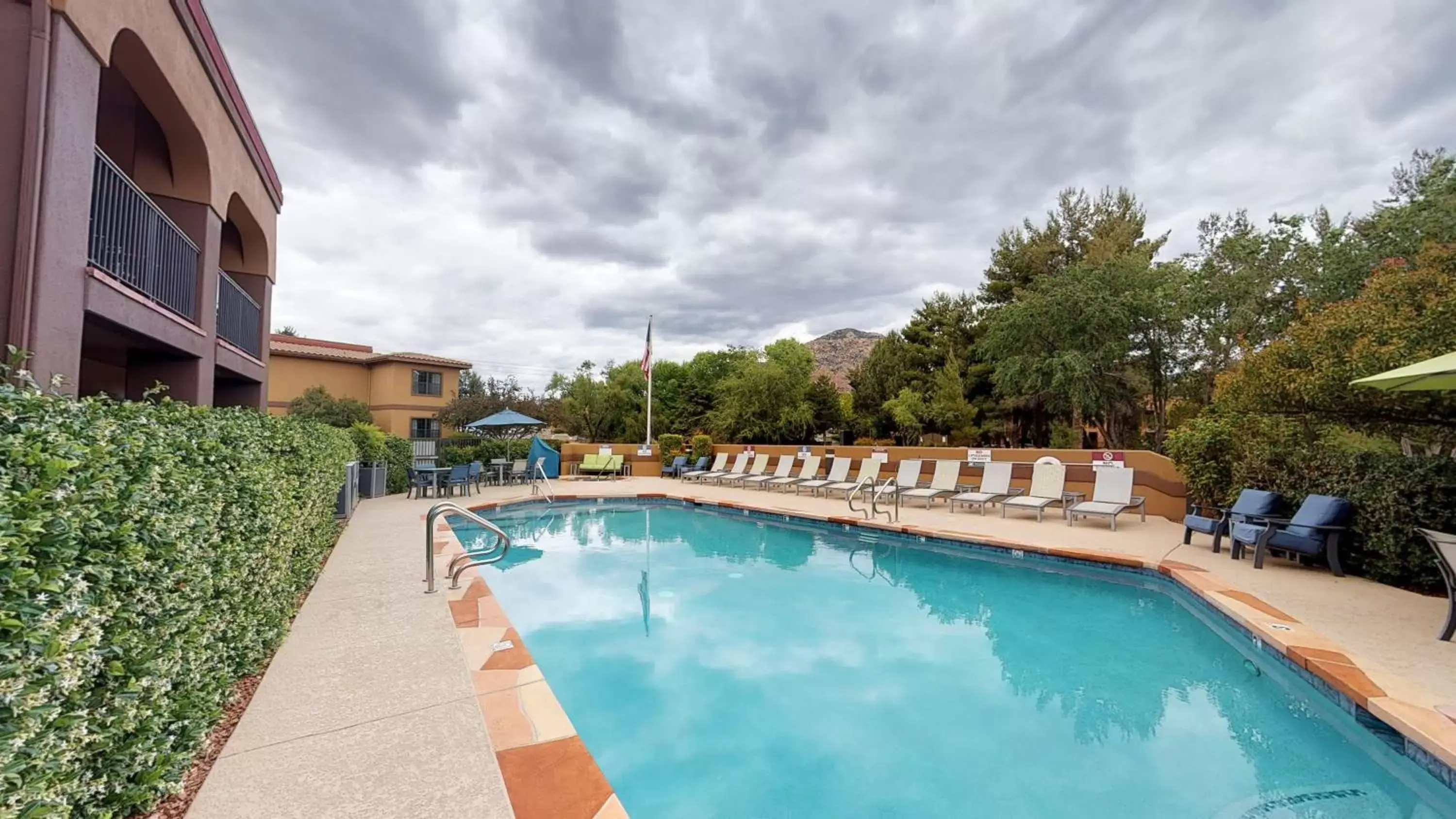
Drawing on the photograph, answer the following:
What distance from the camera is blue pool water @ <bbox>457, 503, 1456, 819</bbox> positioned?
2.97 metres

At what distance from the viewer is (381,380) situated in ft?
87.9

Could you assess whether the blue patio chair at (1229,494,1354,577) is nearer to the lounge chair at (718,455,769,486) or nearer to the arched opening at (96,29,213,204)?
the lounge chair at (718,455,769,486)

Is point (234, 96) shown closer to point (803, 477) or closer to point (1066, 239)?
point (803, 477)

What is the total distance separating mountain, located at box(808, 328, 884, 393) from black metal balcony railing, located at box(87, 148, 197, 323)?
4963cm

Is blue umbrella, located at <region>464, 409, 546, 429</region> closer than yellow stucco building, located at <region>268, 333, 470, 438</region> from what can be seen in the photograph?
Yes

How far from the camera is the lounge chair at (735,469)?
16312mm

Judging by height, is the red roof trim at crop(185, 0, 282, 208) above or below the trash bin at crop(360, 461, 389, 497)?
above

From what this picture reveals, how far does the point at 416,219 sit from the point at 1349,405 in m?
15.2

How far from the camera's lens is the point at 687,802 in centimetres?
296

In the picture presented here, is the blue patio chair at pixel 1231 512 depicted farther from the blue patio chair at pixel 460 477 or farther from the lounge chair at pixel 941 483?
the blue patio chair at pixel 460 477

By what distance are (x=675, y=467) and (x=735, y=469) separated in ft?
7.69

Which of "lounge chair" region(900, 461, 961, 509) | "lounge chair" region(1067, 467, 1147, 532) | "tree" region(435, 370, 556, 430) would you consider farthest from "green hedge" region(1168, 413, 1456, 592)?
"tree" region(435, 370, 556, 430)

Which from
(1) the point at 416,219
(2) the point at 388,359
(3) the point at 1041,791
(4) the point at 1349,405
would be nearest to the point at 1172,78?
(4) the point at 1349,405

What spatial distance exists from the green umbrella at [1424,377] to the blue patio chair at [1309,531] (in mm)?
2036
